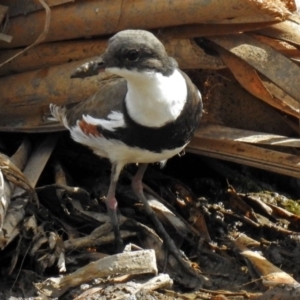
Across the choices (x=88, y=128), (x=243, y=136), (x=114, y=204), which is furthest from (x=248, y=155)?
(x=88, y=128)

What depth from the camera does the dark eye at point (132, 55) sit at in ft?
15.0

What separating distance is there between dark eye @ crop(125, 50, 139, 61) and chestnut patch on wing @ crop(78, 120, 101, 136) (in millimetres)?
604

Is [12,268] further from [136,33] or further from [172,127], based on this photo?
[136,33]

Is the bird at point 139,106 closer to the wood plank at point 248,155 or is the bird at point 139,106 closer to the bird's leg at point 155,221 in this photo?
the bird's leg at point 155,221

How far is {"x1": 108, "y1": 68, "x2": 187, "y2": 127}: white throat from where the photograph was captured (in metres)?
4.76

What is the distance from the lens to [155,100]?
4.78m

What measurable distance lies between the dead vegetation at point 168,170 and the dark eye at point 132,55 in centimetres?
75

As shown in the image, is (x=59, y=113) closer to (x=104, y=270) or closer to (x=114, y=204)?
(x=114, y=204)

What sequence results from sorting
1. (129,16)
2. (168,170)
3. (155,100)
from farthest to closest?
1. (168,170)
2. (129,16)
3. (155,100)

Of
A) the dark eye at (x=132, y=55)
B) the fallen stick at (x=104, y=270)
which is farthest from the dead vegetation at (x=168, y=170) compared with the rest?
the dark eye at (x=132, y=55)

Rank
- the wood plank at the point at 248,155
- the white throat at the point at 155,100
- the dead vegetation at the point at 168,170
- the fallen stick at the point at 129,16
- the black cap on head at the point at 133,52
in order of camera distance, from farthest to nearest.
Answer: the wood plank at the point at 248,155 → the fallen stick at the point at 129,16 → the dead vegetation at the point at 168,170 → the white throat at the point at 155,100 → the black cap on head at the point at 133,52

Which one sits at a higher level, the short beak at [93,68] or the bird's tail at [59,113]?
the short beak at [93,68]

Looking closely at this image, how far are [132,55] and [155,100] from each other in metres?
0.32

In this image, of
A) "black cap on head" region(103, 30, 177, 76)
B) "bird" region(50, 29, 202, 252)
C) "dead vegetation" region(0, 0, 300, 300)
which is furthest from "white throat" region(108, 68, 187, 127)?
"dead vegetation" region(0, 0, 300, 300)
